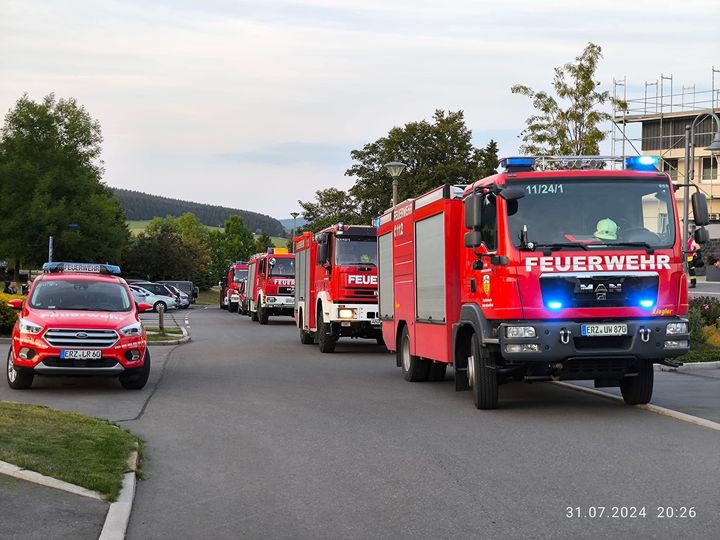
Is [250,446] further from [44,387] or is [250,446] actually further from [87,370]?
[44,387]

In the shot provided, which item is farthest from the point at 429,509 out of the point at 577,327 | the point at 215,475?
the point at 577,327

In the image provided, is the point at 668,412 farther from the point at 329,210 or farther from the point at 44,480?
the point at 329,210

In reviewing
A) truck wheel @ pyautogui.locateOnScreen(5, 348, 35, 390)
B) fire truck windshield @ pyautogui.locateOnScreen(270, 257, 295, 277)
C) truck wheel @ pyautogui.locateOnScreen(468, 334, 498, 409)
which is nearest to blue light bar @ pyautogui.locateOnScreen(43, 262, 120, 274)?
truck wheel @ pyautogui.locateOnScreen(5, 348, 35, 390)

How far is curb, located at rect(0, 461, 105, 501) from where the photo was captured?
7375 millimetres

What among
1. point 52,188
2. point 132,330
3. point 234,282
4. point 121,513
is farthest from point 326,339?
point 52,188

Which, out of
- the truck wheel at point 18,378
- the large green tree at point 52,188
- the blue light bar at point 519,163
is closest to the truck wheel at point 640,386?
the blue light bar at point 519,163

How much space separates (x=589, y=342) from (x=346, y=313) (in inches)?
491

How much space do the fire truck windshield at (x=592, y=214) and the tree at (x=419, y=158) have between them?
5376cm

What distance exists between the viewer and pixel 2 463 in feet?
26.3

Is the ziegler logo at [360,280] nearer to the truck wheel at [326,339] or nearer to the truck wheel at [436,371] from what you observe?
the truck wheel at [326,339]

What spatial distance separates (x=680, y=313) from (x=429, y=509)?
6.15m

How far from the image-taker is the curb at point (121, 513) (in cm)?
630

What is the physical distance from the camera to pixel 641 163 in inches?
497

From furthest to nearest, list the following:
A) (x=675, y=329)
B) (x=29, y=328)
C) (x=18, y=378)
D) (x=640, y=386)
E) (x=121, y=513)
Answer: (x=18, y=378)
(x=29, y=328)
(x=640, y=386)
(x=675, y=329)
(x=121, y=513)
